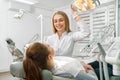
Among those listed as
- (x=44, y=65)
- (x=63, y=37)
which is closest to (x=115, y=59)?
(x=44, y=65)

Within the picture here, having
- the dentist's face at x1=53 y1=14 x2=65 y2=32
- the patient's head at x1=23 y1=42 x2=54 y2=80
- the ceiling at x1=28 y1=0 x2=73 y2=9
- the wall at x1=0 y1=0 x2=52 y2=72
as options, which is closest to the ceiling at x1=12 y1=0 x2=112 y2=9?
the ceiling at x1=28 y1=0 x2=73 y2=9

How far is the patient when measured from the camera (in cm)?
137

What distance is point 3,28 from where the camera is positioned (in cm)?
416

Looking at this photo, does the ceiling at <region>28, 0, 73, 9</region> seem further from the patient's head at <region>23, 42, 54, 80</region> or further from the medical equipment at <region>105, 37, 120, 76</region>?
the medical equipment at <region>105, 37, 120, 76</region>

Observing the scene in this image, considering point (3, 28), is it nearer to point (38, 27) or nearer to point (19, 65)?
point (38, 27)

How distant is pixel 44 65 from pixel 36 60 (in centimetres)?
8

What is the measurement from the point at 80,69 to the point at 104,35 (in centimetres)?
50

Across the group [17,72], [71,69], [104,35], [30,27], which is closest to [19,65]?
[17,72]

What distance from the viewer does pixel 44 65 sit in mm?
1451

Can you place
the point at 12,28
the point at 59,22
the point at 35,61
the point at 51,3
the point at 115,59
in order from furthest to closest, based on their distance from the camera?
the point at 51,3, the point at 12,28, the point at 59,22, the point at 35,61, the point at 115,59

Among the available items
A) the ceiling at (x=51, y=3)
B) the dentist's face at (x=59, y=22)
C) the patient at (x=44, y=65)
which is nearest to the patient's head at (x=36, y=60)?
the patient at (x=44, y=65)

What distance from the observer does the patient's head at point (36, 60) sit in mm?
1355

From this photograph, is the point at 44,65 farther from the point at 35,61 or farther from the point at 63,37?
the point at 63,37

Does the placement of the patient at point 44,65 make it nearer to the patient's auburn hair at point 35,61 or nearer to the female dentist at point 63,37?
the patient's auburn hair at point 35,61
